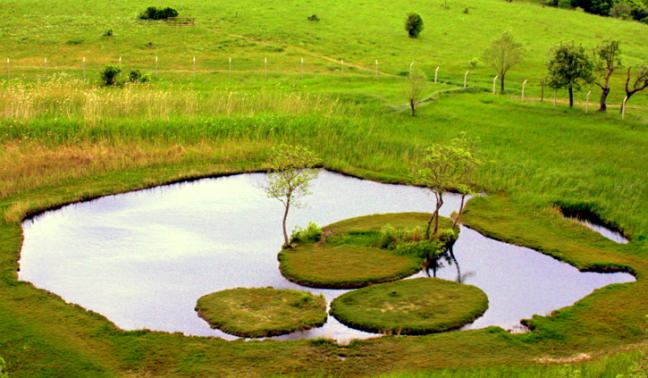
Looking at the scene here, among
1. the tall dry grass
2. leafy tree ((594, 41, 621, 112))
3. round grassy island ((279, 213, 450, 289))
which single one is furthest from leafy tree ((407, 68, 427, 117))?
round grassy island ((279, 213, 450, 289))

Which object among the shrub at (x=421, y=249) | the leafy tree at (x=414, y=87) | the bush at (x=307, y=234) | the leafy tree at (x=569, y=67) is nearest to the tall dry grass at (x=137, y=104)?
the leafy tree at (x=414, y=87)

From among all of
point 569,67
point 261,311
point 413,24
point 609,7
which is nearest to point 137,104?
point 261,311

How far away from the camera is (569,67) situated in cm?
3897

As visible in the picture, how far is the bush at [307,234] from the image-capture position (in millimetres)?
24344

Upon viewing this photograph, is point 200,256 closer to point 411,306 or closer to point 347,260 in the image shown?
point 347,260

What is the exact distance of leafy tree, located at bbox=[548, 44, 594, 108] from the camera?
38.8 meters

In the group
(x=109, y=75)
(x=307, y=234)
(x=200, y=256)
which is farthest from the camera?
(x=109, y=75)

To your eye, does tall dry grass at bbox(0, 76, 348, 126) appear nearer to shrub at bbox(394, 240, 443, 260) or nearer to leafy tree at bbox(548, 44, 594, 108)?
leafy tree at bbox(548, 44, 594, 108)

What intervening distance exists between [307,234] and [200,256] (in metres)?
3.33

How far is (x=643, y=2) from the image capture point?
87.1 m

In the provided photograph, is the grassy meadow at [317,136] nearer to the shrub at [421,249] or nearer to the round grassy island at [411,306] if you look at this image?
the round grassy island at [411,306]

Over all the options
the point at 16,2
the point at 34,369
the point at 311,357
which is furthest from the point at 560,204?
the point at 16,2

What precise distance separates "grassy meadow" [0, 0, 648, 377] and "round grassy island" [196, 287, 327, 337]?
85cm

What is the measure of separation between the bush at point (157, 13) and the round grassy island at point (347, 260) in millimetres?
42629
